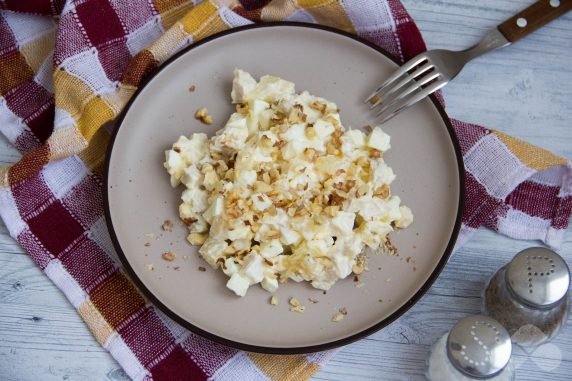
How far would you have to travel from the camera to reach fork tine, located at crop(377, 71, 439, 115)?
1.60 metres

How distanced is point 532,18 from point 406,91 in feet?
1.16

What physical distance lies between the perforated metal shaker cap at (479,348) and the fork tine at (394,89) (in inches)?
18.7

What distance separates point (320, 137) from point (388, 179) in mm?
155

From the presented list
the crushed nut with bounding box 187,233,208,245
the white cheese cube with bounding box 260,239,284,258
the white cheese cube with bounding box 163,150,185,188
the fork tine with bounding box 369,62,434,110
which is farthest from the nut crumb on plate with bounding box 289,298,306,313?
the fork tine with bounding box 369,62,434,110

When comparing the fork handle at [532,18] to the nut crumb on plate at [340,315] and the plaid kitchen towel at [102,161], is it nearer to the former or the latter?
the plaid kitchen towel at [102,161]

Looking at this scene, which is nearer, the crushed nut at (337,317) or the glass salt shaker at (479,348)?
the glass salt shaker at (479,348)

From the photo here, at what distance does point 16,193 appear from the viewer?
1.63 m

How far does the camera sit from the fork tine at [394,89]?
161 cm

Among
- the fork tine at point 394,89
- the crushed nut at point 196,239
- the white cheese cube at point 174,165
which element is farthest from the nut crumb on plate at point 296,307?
the fork tine at point 394,89

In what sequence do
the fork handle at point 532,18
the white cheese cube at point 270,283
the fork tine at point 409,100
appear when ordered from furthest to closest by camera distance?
the fork handle at point 532,18, the fork tine at point 409,100, the white cheese cube at point 270,283

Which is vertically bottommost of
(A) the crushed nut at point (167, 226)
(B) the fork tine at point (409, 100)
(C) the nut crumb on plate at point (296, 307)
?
(C) the nut crumb on plate at point (296, 307)

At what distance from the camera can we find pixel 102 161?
169cm

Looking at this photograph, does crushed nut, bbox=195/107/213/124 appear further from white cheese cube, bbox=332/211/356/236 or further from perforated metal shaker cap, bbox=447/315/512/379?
perforated metal shaker cap, bbox=447/315/512/379

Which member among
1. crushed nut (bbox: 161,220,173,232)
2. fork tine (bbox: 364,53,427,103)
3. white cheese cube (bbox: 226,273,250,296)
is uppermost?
fork tine (bbox: 364,53,427,103)
